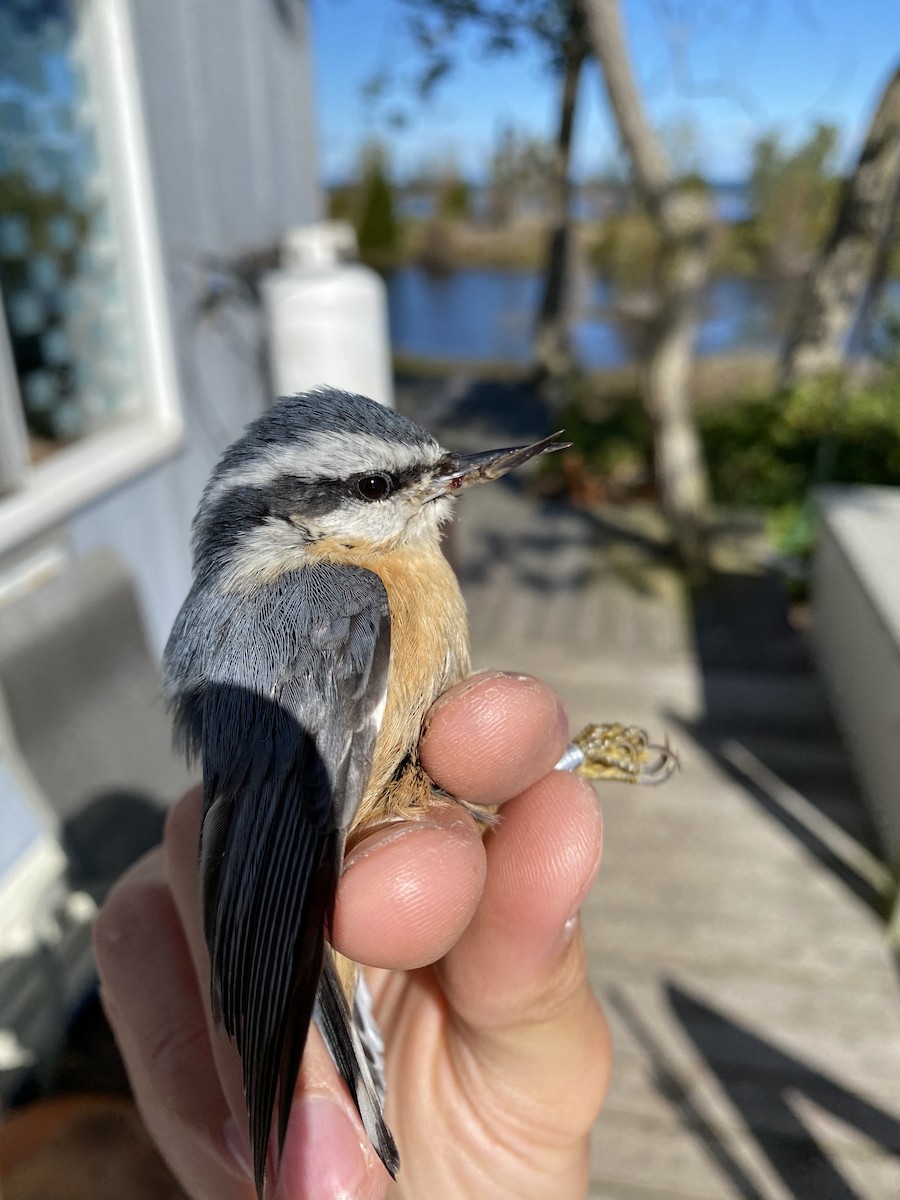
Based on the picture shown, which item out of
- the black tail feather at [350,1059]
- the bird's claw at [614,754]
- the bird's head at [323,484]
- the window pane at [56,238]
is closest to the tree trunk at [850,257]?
the window pane at [56,238]

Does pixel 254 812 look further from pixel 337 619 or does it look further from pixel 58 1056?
pixel 58 1056

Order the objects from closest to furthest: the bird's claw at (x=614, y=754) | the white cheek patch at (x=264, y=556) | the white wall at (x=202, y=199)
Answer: the white cheek patch at (x=264, y=556)
the bird's claw at (x=614, y=754)
the white wall at (x=202, y=199)

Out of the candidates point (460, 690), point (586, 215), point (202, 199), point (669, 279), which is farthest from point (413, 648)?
point (586, 215)

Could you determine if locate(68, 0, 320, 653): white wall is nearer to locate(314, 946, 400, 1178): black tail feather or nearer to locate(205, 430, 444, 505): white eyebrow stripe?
locate(205, 430, 444, 505): white eyebrow stripe

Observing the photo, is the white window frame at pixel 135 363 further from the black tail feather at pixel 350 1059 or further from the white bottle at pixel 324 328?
the black tail feather at pixel 350 1059

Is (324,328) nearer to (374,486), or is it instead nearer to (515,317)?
(374,486)

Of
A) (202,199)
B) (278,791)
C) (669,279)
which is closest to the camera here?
(278,791)
